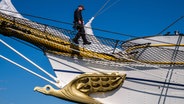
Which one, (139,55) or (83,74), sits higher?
(139,55)

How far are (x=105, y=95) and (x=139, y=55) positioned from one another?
1.16 m

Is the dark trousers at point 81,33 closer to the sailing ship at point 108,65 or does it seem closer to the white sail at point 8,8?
the sailing ship at point 108,65

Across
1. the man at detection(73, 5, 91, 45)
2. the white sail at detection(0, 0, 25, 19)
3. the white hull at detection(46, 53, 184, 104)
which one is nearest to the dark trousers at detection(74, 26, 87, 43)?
the man at detection(73, 5, 91, 45)

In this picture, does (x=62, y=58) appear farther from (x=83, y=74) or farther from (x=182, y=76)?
(x=182, y=76)

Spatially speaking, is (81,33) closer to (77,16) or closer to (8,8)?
(77,16)

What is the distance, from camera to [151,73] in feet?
22.3

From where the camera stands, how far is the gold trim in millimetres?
6703

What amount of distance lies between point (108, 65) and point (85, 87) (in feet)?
2.30

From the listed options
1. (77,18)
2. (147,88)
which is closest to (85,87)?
(147,88)

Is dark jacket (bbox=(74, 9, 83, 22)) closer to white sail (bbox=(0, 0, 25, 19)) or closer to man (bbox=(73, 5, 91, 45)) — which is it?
man (bbox=(73, 5, 91, 45))

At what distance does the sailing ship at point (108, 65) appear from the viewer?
6.78 m

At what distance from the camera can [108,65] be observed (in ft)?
23.0

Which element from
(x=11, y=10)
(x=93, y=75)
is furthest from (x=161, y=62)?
(x=11, y=10)

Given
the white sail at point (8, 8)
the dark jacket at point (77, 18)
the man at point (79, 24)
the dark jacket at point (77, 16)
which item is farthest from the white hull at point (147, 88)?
the white sail at point (8, 8)
